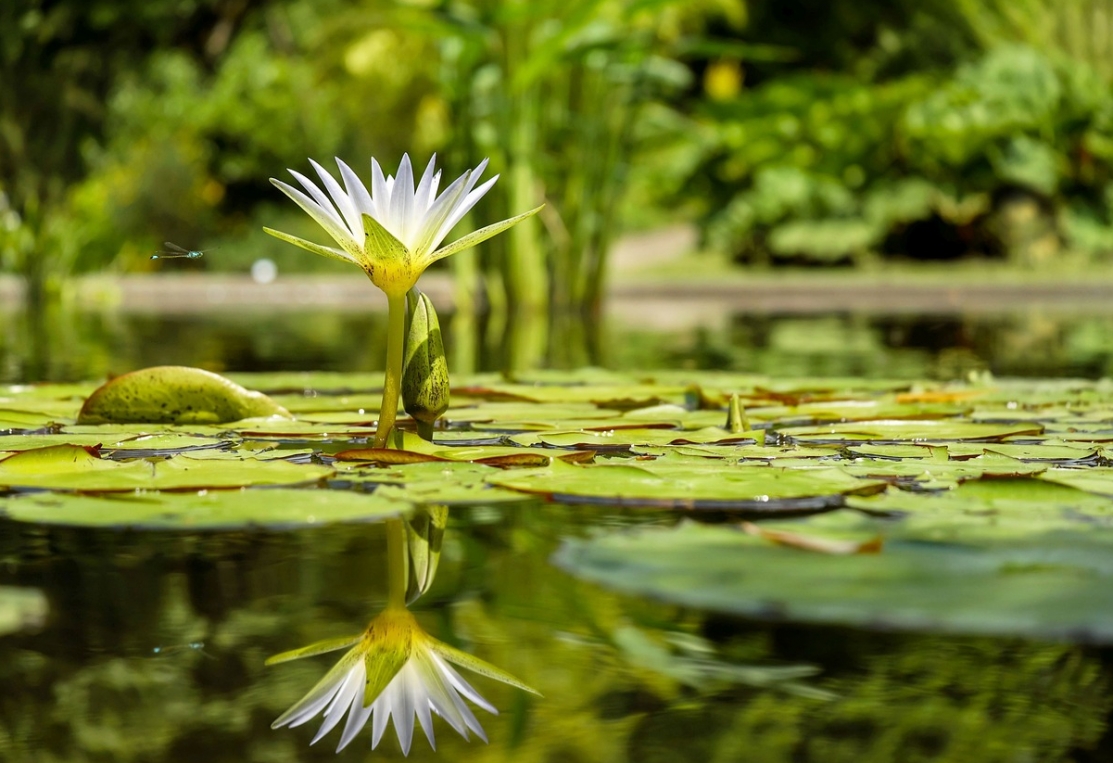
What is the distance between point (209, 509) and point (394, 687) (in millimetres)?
609

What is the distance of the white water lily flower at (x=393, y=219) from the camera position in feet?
5.56

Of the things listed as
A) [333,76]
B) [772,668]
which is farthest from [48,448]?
[333,76]

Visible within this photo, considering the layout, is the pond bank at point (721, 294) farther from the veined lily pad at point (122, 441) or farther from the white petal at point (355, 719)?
the white petal at point (355, 719)

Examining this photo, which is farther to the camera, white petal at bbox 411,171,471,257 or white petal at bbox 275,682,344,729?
white petal at bbox 411,171,471,257

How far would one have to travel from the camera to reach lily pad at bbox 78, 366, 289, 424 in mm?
2213

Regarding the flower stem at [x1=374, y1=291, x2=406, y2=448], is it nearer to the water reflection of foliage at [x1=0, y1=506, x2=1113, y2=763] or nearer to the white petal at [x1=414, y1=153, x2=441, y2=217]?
the white petal at [x1=414, y1=153, x2=441, y2=217]

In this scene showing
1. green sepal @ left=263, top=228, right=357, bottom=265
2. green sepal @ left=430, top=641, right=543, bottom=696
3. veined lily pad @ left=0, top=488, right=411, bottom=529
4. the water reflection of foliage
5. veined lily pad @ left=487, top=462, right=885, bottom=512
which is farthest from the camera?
green sepal @ left=263, top=228, right=357, bottom=265

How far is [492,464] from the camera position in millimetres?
1729

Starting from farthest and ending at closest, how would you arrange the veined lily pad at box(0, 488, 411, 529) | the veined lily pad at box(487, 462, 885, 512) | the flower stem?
1. the flower stem
2. the veined lily pad at box(487, 462, 885, 512)
3. the veined lily pad at box(0, 488, 411, 529)

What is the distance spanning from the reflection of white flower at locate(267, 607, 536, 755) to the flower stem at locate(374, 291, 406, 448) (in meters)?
0.82

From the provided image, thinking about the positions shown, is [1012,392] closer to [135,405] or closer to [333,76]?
[135,405]

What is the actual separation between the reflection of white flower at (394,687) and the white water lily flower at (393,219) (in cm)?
78

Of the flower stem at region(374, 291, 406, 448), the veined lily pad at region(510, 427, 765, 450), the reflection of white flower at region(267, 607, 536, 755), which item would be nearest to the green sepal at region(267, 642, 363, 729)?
the reflection of white flower at region(267, 607, 536, 755)

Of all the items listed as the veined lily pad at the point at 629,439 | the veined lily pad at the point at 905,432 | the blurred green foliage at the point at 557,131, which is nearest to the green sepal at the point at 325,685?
the veined lily pad at the point at 629,439
